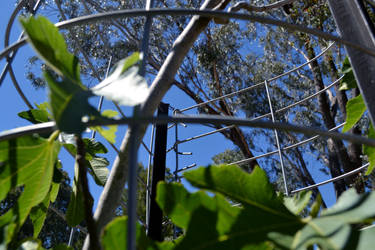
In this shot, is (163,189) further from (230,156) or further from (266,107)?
(230,156)

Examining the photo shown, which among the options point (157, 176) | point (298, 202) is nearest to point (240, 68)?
point (157, 176)

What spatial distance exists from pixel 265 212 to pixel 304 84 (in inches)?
297

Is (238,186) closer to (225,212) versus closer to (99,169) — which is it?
(225,212)

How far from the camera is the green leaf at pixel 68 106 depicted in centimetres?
24

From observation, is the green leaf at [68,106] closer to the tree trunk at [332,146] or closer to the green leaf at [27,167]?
the green leaf at [27,167]

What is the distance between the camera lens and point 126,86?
11.5 inches

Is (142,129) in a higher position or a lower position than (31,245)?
higher

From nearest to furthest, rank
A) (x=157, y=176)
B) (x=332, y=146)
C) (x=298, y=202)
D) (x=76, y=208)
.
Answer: (x=298, y=202) → (x=76, y=208) → (x=157, y=176) → (x=332, y=146)

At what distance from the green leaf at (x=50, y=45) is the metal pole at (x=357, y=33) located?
0.29 m

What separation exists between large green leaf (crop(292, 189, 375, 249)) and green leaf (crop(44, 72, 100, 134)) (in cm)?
18

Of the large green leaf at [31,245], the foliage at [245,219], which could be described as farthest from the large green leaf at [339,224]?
the large green leaf at [31,245]

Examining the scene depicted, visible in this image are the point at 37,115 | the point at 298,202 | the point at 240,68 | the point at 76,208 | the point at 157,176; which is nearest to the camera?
the point at 298,202

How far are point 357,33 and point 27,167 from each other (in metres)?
0.40

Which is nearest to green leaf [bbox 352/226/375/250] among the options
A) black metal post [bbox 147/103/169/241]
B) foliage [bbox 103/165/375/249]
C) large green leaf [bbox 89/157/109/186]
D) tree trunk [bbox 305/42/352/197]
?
foliage [bbox 103/165/375/249]
